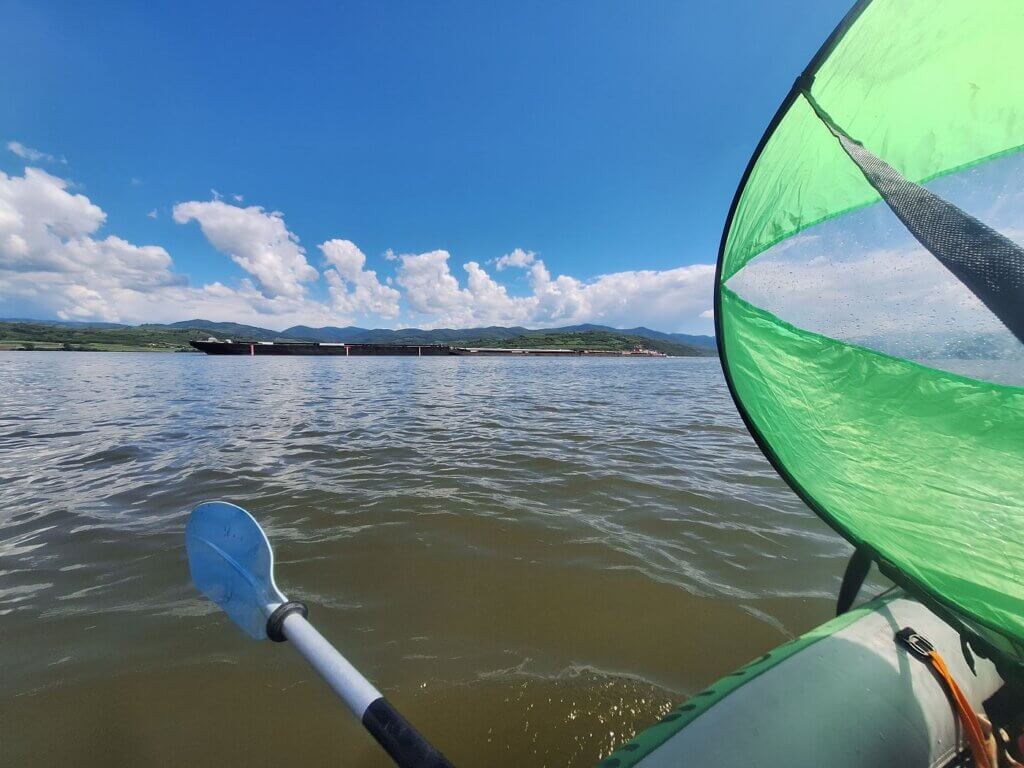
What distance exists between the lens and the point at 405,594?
11.0 ft

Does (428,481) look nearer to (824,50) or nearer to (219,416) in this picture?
(824,50)

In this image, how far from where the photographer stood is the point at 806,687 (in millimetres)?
1752

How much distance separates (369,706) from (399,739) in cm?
20

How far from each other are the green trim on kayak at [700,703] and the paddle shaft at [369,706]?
0.67 m

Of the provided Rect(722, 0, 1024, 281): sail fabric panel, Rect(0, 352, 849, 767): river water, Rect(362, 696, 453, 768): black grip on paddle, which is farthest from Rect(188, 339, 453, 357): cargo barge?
Rect(362, 696, 453, 768): black grip on paddle

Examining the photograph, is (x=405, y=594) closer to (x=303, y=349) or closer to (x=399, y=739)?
(x=399, y=739)

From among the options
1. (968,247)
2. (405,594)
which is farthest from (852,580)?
(405,594)

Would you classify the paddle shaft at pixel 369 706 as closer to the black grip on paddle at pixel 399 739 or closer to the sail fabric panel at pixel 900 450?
the black grip on paddle at pixel 399 739

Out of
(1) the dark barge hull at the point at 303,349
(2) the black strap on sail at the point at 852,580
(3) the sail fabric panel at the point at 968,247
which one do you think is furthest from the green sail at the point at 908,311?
(1) the dark barge hull at the point at 303,349

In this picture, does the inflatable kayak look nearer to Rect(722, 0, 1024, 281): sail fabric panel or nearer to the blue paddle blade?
the blue paddle blade

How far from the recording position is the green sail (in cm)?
162

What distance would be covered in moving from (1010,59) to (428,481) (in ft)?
20.1

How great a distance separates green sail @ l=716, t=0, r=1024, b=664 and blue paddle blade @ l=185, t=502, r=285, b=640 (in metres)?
3.05

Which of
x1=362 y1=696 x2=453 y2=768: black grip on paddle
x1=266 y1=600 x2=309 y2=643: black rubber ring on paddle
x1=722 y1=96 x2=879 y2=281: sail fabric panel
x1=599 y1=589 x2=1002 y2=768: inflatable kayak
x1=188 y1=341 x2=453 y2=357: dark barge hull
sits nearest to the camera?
x1=362 y1=696 x2=453 y2=768: black grip on paddle
